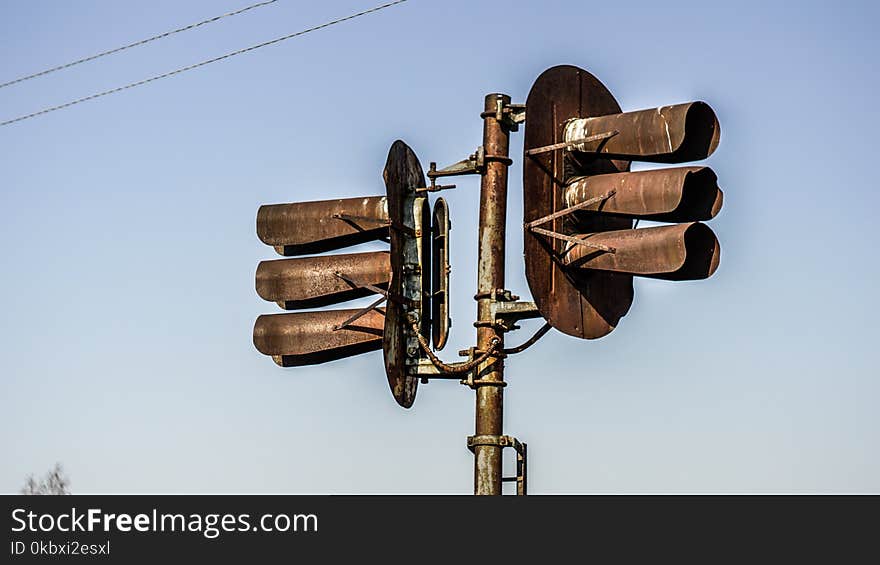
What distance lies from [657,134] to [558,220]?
37.5 inches

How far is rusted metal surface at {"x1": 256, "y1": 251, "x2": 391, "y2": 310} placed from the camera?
13141mm

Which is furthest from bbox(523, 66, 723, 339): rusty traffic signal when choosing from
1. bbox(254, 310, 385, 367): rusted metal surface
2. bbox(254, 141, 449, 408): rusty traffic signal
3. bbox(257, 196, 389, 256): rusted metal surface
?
bbox(254, 310, 385, 367): rusted metal surface

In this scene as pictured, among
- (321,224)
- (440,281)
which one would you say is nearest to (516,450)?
(440,281)

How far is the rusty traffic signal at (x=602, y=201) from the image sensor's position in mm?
11445

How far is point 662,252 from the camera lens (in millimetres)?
11406

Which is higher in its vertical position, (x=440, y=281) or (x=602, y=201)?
(x=602, y=201)

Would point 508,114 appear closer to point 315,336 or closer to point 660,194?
point 660,194

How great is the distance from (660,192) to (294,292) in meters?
3.46

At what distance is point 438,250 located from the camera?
13133mm

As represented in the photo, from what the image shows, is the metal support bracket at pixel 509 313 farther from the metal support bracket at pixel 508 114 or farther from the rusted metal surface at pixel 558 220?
the metal support bracket at pixel 508 114

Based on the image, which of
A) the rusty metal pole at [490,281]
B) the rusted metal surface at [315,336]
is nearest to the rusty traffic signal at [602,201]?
the rusty metal pole at [490,281]

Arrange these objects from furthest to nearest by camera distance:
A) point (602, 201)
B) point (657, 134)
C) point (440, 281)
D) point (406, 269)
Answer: point (440, 281), point (406, 269), point (602, 201), point (657, 134)

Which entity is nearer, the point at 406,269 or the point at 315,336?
the point at 406,269

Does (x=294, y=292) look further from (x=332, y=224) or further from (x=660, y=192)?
(x=660, y=192)
